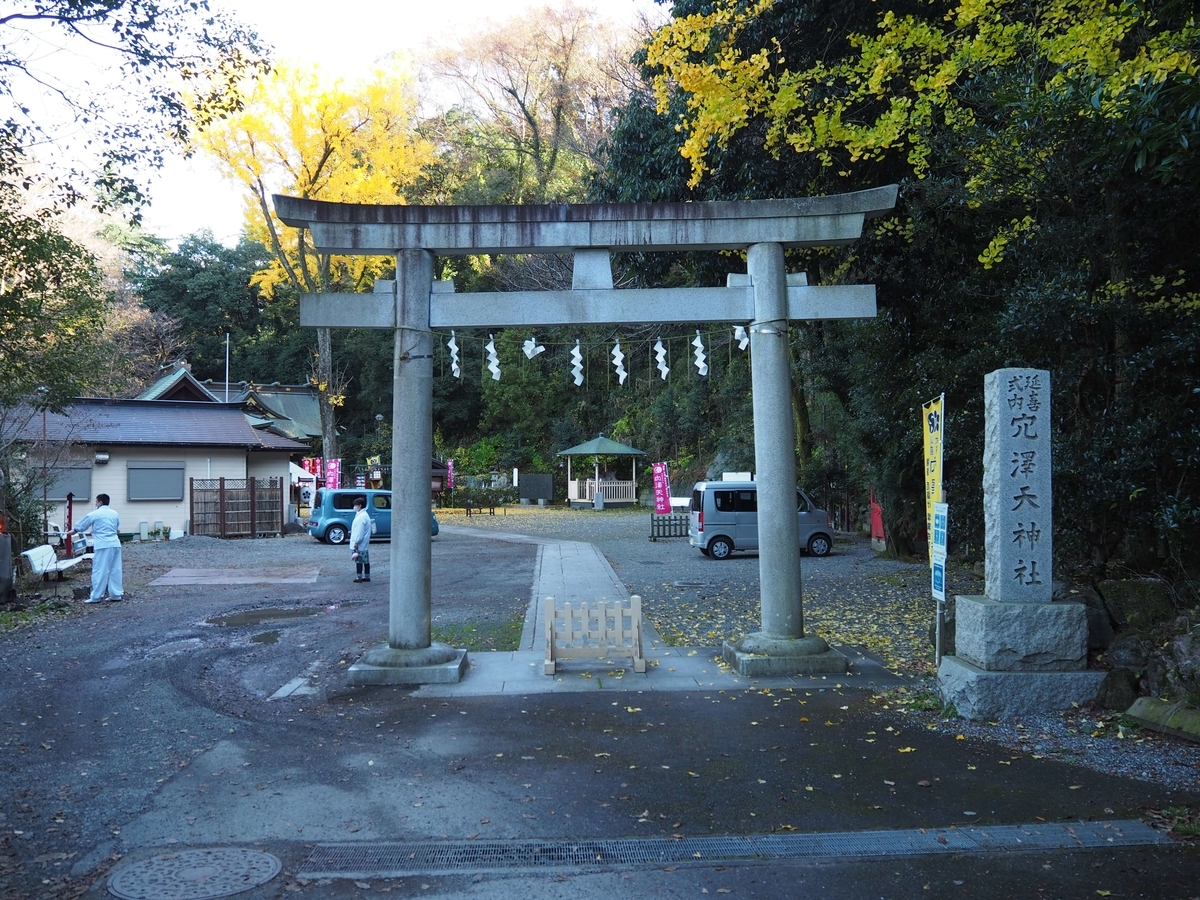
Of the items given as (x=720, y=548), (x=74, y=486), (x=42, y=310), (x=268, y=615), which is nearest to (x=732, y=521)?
(x=720, y=548)

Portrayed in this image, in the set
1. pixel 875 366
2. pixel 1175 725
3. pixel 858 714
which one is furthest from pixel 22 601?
pixel 1175 725

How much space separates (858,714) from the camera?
257 inches

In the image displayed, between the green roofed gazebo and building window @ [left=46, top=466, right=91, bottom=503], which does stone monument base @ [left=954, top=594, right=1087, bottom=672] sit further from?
the green roofed gazebo

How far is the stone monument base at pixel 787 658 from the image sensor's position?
7648mm

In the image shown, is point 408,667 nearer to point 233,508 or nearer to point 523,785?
point 523,785

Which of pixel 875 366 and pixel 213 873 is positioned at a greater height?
pixel 875 366

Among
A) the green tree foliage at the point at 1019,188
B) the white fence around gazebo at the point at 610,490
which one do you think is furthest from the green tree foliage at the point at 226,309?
the green tree foliage at the point at 1019,188

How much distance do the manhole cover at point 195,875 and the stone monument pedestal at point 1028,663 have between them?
5062mm

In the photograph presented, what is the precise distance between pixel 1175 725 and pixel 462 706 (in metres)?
5.22

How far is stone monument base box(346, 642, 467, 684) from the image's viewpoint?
24.8 ft

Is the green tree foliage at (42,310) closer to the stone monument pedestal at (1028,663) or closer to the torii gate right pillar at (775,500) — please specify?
the torii gate right pillar at (775,500)

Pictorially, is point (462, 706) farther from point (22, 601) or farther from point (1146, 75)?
point (22, 601)

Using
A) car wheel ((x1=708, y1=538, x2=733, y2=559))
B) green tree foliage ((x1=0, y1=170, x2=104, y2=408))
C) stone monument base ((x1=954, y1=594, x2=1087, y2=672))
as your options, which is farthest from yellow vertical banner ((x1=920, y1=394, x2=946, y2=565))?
car wheel ((x1=708, y1=538, x2=733, y2=559))

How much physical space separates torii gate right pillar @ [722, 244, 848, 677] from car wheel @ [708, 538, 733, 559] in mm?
10982
